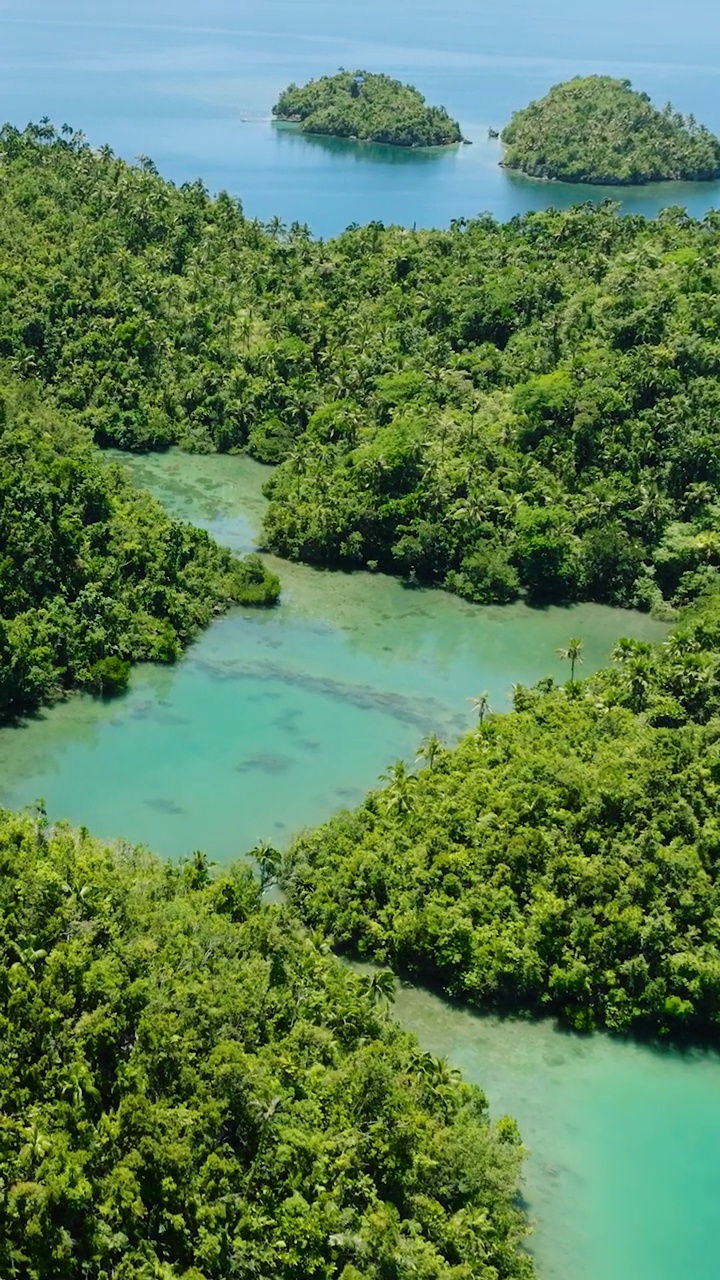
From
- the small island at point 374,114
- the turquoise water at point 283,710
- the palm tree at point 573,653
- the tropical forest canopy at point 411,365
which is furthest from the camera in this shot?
the small island at point 374,114

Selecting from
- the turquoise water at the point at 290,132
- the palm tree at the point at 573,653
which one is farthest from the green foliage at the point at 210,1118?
the turquoise water at the point at 290,132

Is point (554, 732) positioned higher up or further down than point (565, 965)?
higher up

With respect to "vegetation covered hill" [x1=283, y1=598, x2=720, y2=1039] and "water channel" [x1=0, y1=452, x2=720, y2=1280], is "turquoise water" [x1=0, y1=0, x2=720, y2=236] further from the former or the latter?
"vegetation covered hill" [x1=283, y1=598, x2=720, y2=1039]

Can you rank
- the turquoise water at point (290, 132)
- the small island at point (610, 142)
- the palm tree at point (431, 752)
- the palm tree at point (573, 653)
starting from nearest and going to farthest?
the palm tree at point (431, 752)
the palm tree at point (573, 653)
the turquoise water at point (290, 132)
the small island at point (610, 142)

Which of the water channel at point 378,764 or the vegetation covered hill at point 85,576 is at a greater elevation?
the vegetation covered hill at point 85,576

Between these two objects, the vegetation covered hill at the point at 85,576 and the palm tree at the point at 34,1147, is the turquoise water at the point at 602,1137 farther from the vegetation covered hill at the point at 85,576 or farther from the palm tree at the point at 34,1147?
the vegetation covered hill at the point at 85,576

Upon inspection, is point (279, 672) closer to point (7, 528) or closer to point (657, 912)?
point (7, 528)

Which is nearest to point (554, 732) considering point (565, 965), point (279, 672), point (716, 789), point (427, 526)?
point (716, 789)

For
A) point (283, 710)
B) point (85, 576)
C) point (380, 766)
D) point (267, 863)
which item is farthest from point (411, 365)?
point (267, 863)
